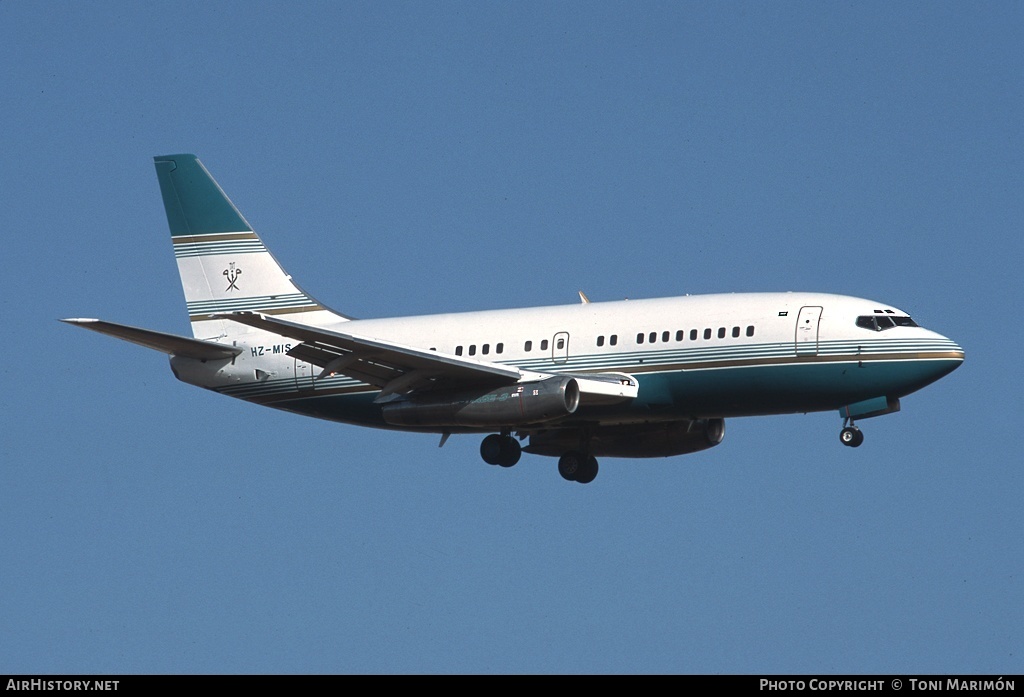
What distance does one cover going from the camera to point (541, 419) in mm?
48562

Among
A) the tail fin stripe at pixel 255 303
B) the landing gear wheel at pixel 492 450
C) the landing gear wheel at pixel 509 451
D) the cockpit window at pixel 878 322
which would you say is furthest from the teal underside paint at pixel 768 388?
the tail fin stripe at pixel 255 303

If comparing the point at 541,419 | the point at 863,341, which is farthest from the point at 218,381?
the point at 863,341

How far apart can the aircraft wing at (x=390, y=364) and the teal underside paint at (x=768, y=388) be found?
3049 millimetres

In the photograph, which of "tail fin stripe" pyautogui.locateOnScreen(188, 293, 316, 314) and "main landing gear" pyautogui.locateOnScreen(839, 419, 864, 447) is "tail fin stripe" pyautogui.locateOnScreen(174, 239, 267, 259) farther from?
"main landing gear" pyautogui.locateOnScreen(839, 419, 864, 447)

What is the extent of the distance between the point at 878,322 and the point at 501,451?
11537 mm

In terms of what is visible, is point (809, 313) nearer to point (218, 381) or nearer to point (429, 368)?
point (429, 368)

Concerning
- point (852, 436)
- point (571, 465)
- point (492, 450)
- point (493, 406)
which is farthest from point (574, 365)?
point (852, 436)

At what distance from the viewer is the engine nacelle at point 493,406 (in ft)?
158

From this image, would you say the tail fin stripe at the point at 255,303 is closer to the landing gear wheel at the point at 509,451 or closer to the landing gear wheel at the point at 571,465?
the landing gear wheel at the point at 509,451

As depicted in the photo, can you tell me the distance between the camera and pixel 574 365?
5047cm

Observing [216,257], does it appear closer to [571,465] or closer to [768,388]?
[571,465]

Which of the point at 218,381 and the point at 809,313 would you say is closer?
the point at 809,313
